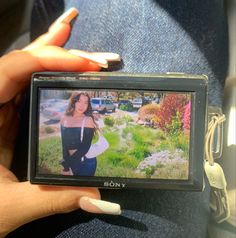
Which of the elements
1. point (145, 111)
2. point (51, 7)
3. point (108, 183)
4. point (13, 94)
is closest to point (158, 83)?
point (145, 111)

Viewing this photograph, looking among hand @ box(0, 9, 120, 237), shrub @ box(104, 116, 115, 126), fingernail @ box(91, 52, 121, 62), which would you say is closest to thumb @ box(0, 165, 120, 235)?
hand @ box(0, 9, 120, 237)

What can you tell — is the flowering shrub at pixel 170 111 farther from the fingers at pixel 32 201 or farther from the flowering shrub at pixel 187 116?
the fingers at pixel 32 201

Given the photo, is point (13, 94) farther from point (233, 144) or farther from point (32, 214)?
point (233, 144)

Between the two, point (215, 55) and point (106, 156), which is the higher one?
point (215, 55)

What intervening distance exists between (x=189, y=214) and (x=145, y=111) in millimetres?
206

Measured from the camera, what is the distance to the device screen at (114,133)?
25.7 inches

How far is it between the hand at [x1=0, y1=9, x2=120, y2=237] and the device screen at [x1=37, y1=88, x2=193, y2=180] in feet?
0.12

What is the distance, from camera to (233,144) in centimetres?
81

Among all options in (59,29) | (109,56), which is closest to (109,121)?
(109,56)

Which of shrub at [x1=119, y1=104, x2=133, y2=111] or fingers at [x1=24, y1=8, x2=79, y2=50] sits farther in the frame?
fingers at [x1=24, y1=8, x2=79, y2=50]

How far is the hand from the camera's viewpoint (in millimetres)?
679

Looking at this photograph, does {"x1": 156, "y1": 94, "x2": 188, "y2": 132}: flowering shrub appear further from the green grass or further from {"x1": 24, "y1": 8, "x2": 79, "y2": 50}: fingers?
{"x1": 24, "y1": 8, "x2": 79, "y2": 50}: fingers

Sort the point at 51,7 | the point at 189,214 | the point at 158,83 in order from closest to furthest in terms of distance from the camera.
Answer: the point at 158,83 < the point at 189,214 < the point at 51,7

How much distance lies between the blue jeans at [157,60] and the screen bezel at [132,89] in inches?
2.8
